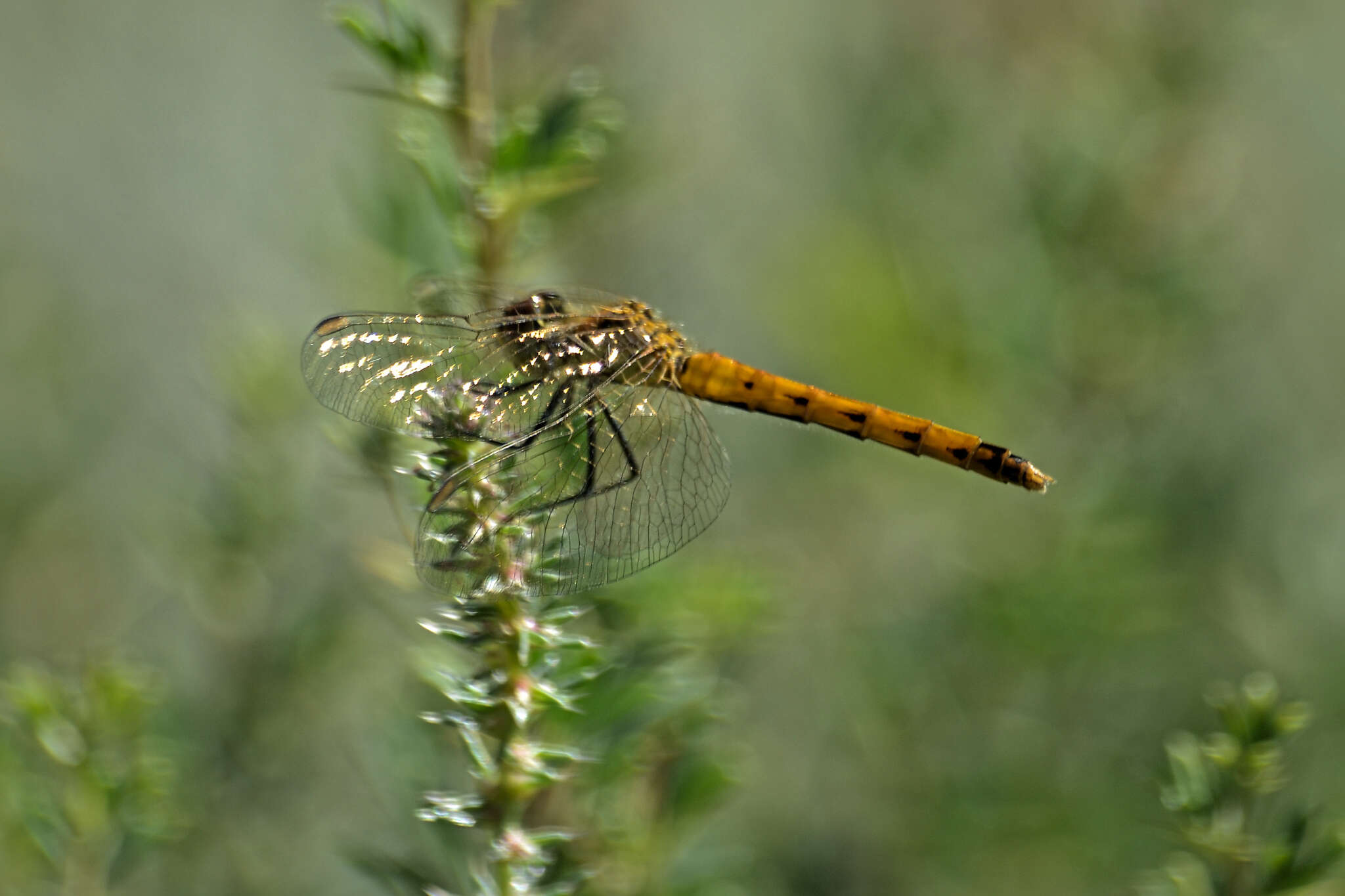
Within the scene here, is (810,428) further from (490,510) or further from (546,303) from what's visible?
(490,510)

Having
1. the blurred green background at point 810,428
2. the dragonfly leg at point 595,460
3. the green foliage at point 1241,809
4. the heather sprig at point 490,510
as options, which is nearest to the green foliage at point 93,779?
the blurred green background at point 810,428

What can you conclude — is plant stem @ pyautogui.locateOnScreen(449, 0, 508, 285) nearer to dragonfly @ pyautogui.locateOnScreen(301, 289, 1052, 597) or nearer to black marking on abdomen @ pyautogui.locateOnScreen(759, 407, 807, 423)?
dragonfly @ pyautogui.locateOnScreen(301, 289, 1052, 597)

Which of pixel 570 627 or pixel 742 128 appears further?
pixel 742 128

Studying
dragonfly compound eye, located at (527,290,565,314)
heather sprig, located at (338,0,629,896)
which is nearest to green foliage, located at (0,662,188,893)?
heather sprig, located at (338,0,629,896)

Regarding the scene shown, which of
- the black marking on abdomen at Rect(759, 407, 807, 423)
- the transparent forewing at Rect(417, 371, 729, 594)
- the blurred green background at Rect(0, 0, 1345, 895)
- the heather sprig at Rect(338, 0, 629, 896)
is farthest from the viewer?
the black marking on abdomen at Rect(759, 407, 807, 423)

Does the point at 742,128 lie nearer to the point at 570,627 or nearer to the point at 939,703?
the point at 939,703

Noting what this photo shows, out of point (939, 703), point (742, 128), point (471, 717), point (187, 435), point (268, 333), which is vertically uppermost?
point (742, 128)

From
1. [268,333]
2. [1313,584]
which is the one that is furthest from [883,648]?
[268,333]
